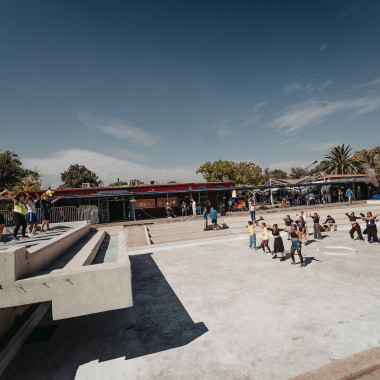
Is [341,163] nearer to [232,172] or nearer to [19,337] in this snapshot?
[232,172]

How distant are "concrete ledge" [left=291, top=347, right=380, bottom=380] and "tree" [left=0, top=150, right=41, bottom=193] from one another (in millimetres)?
37033

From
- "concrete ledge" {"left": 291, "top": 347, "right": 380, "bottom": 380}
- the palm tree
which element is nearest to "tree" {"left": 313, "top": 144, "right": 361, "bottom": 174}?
the palm tree

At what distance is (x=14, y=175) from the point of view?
101 feet

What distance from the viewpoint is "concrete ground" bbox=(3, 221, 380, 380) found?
4051 millimetres

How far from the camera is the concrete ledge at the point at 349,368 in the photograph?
3.54 meters

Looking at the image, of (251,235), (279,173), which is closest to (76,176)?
(251,235)

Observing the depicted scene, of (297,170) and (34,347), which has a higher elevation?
(297,170)

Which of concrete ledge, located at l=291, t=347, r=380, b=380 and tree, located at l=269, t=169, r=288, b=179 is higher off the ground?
tree, located at l=269, t=169, r=288, b=179

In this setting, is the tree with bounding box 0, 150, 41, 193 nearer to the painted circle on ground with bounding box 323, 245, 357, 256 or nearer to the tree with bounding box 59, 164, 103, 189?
the tree with bounding box 59, 164, 103, 189

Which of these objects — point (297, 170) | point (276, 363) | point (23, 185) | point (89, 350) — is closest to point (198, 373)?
point (276, 363)

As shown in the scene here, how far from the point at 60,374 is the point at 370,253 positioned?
40.8 ft

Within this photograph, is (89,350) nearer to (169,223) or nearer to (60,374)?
(60,374)

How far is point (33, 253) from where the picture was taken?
14.4 ft

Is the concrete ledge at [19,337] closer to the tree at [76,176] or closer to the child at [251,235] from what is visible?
the child at [251,235]
